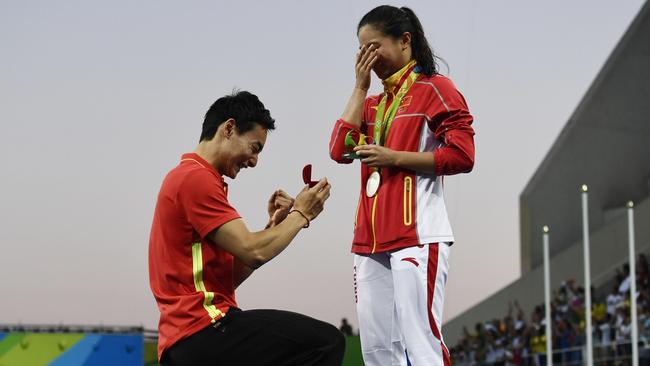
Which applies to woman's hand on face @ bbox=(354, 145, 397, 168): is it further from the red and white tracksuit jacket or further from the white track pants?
the white track pants

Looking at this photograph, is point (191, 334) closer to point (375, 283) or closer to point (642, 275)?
point (375, 283)

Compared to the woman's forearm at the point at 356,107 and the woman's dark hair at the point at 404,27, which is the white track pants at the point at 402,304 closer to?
the woman's forearm at the point at 356,107

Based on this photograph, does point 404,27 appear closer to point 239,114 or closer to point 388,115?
point 388,115

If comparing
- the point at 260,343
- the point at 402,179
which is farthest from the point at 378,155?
the point at 260,343

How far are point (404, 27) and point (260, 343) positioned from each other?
1.46 m

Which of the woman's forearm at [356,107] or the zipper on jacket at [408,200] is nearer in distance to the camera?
the zipper on jacket at [408,200]

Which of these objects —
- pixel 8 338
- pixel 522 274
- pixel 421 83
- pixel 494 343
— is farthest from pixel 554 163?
pixel 421 83

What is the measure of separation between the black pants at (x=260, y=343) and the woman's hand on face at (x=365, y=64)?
106cm

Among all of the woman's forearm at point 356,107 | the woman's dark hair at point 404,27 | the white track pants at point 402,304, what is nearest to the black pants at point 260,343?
the white track pants at point 402,304

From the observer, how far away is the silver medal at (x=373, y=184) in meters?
4.64

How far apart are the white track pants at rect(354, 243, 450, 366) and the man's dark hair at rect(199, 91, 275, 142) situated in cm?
72

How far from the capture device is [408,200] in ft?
14.9

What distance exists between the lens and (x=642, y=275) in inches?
688

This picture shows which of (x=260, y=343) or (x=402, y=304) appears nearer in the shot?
(x=260, y=343)
